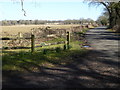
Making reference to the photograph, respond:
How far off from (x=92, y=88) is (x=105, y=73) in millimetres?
1767

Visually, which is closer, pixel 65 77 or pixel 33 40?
pixel 65 77

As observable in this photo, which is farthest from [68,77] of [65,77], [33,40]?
[33,40]

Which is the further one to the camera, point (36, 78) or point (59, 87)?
point (36, 78)

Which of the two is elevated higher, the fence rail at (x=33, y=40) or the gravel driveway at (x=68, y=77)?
the fence rail at (x=33, y=40)

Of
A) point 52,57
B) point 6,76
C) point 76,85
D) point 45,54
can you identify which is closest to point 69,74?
point 76,85

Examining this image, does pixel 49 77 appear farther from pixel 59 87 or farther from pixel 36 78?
pixel 59 87

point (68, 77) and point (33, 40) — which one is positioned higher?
point (33, 40)

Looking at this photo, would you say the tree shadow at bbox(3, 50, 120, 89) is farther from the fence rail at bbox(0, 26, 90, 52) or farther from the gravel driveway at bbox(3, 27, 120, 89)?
the fence rail at bbox(0, 26, 90, 52)

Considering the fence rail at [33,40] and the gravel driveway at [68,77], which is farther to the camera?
the fence rail at [33,40]

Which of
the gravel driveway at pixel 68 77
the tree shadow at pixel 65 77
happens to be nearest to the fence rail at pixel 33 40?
the tree shadow at pixel 65 77

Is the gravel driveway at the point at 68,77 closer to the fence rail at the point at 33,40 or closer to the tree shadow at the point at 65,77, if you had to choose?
the tree shadow at the point at 65,77

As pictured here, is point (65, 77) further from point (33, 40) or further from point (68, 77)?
point (33, 40)

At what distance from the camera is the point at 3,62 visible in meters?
7.35

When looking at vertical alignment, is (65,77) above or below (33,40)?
below
